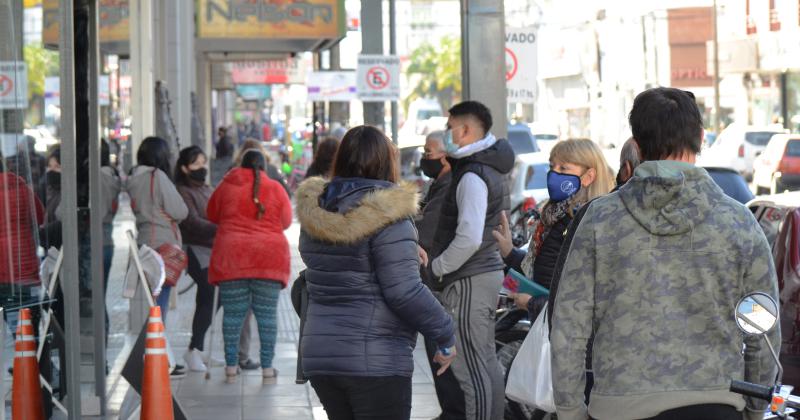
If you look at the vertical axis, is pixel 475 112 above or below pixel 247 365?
above

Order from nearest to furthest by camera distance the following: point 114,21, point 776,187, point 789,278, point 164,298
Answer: point 789,278, point 164,298, point 114,21, point 776,187

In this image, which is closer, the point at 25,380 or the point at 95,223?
the point at 25,380

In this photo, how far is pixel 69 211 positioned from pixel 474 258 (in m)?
2.16

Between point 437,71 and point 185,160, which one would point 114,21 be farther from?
point 437,71

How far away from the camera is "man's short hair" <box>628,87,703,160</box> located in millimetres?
3906

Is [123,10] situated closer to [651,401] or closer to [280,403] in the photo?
[280,403]

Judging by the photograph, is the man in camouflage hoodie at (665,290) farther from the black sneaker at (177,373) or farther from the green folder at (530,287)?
the black sneaker at (177,373)

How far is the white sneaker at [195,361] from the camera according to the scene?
1120 centimetres

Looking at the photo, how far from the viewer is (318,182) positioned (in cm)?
575

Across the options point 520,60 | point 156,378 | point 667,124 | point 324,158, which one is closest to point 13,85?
point 156,378

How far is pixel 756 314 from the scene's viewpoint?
3.58 meters

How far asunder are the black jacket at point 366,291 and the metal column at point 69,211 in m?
2.38

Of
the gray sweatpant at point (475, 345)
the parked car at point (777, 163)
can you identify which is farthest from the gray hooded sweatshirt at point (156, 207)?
the parked car at point (777, 163)

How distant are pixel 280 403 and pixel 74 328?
252 cm
